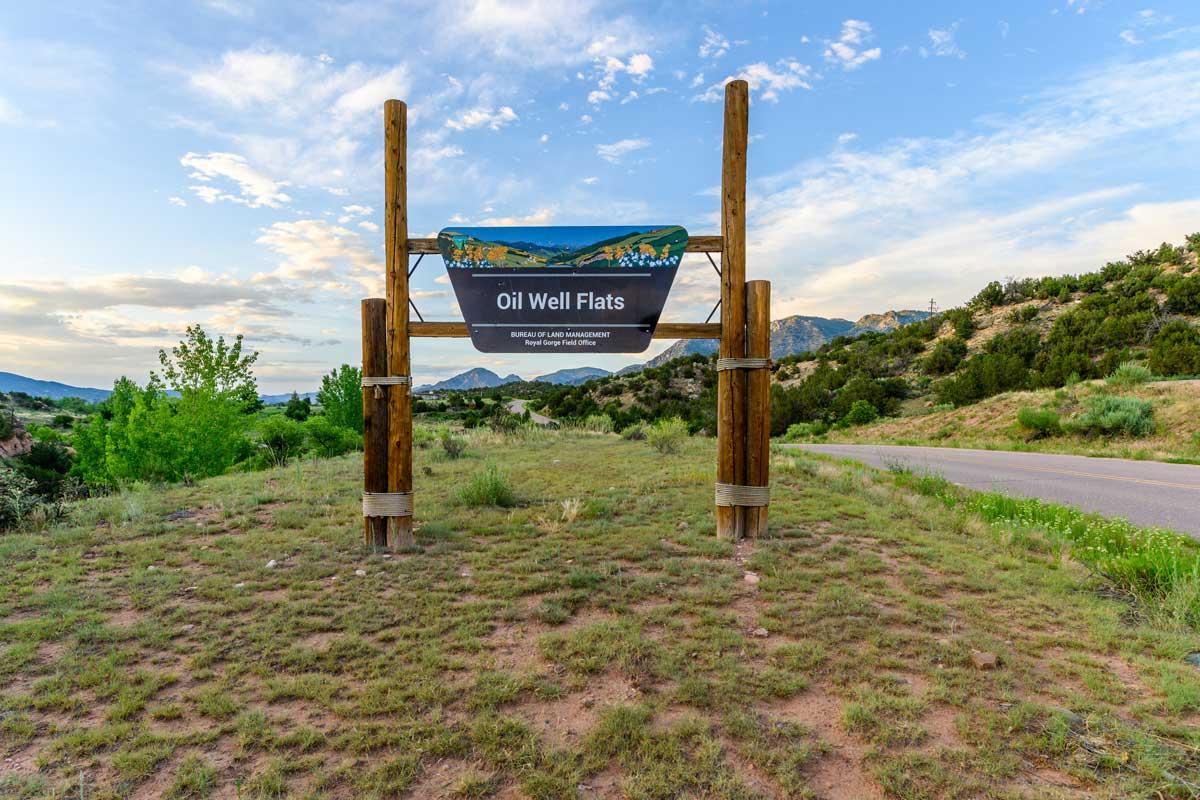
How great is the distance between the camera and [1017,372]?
25406mm

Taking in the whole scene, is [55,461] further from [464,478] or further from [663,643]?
[663,643]

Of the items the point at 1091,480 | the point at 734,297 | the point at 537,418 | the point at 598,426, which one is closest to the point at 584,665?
the point at 734,297

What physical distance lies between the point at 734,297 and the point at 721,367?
75 centimetres

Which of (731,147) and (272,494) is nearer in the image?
(731,147)

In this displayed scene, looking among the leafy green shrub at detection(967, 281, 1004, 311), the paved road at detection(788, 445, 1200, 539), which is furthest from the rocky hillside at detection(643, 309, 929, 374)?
the paved road at detection(788, 445, 1200, 539)

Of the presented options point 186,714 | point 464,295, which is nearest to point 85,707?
point 186,714

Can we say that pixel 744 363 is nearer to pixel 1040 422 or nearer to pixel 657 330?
pixel 657 330

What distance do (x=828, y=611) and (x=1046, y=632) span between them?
1526 millimetres

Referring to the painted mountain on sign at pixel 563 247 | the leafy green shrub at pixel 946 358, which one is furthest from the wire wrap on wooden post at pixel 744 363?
the leafy green shrub at pixel 946 358

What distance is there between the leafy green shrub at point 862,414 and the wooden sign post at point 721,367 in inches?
943

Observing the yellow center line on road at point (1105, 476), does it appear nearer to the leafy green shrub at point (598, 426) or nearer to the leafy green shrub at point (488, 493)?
the leafy green shrub at point (598, 426)

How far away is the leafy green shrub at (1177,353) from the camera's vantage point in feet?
66.5

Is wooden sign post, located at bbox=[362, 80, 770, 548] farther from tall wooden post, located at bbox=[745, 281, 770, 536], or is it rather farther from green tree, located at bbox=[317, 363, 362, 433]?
green tree, located at bbox=[317, 363, 362, 433]

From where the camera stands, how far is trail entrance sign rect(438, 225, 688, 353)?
6293 millimetres
